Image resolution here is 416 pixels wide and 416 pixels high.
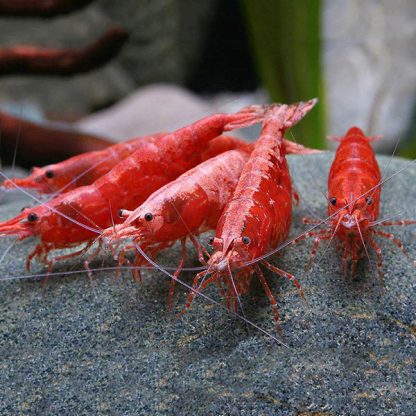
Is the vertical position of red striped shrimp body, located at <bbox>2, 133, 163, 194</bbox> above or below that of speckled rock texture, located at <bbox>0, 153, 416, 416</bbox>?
above

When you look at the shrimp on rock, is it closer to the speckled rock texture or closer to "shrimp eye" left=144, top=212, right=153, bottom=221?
"shrimp eye" left=144, top=212, right=153, bottom=221

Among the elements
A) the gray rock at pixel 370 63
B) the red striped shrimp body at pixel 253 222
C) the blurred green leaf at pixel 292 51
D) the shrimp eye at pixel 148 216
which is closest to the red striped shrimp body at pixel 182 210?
the shrimp eye at pixel 148 216

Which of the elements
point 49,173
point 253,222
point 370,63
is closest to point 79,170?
point 49,173

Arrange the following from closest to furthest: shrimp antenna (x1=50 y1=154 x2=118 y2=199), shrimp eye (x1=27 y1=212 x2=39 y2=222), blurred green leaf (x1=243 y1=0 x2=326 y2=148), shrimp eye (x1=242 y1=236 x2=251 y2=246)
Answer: shrimp eye (x1=242 y1=236 x2=251 y2=246) < shrimp eye (x1=27 y1=212 x2=39 y2=222) < shrimp antenna (x1=50 y1=154 x2=118 y2=199) < blurred green leaf (x1=243 y1=0 x2=326 y2=148)

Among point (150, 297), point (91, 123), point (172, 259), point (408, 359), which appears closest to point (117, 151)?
point (172, 259)

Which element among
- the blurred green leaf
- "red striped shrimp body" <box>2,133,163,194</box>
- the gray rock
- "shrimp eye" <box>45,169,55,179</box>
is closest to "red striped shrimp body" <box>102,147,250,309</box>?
"red striped shrimp body" <box>2,133,163,194</box>

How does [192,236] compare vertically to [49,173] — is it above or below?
below

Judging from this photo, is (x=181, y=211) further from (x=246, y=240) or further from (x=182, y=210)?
(x=246, y=240)

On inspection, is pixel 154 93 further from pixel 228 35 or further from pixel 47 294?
pixel 47 294
